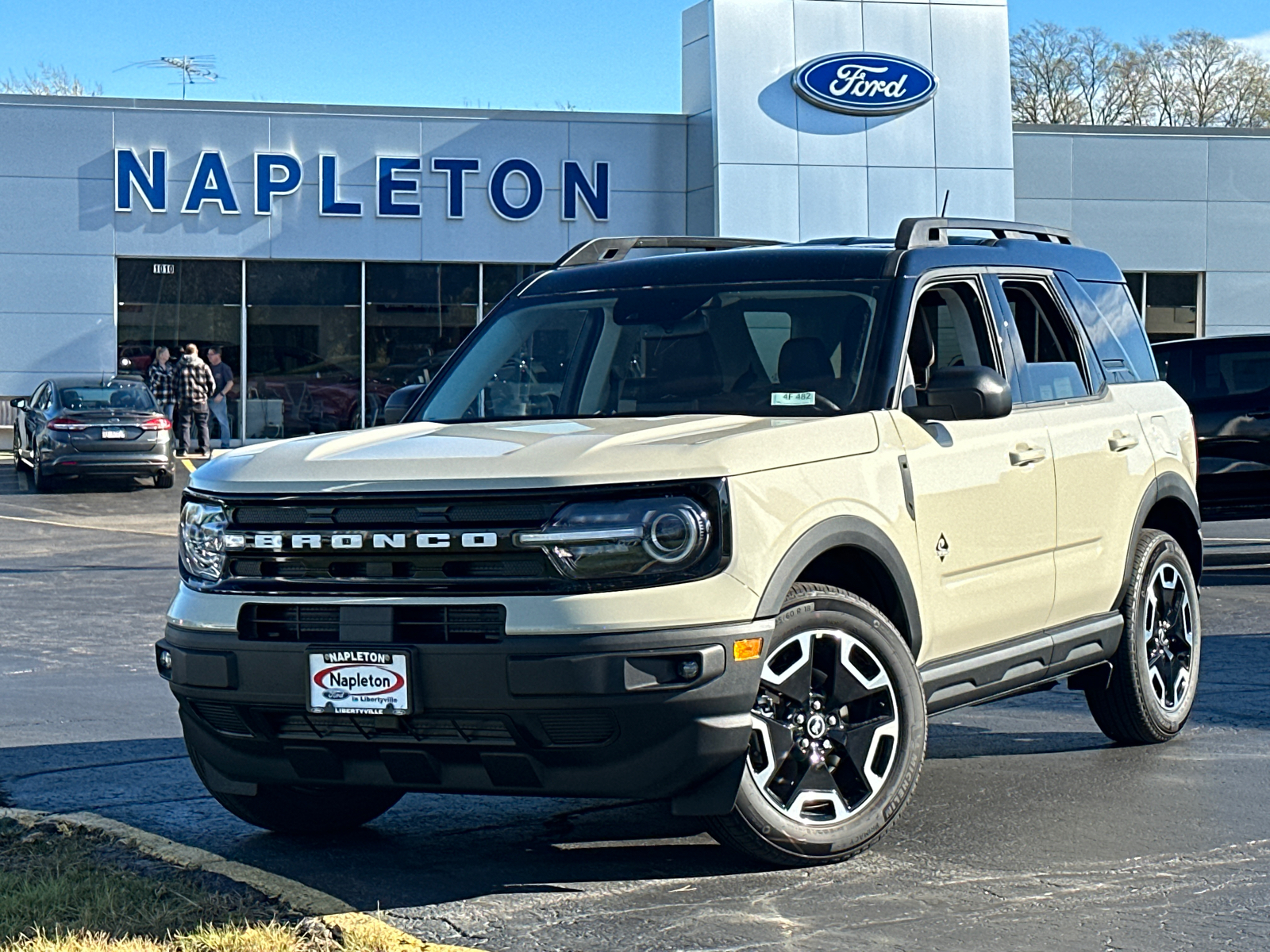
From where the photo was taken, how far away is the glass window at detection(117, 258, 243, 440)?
30578mm

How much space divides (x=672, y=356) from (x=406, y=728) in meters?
1.89

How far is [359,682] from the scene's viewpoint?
4.92m

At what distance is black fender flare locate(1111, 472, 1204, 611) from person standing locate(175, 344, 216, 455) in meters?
22.9

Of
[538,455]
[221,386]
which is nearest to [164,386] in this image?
[221,386]

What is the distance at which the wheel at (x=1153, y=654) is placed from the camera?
7.18 meters

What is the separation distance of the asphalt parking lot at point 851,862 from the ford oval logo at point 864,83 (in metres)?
22.8

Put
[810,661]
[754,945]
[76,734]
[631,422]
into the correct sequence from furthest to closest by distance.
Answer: [76,734], [631,422], [810,661], [754,945]

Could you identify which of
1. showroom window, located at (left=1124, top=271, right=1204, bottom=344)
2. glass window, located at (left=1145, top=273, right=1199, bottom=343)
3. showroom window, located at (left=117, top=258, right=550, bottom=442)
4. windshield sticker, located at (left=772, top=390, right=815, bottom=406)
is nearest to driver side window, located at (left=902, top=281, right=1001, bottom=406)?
windshield sticker, located at (left=772, top=390, right=815, bottom=406)

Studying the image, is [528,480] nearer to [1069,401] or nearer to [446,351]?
[1069,401]

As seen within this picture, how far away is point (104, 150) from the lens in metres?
30.2

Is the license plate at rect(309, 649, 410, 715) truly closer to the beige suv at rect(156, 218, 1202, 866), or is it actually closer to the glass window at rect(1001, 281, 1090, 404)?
the beige suv at rect(156, 218, 1202, 866)

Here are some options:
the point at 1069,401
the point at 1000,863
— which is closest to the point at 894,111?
the point at 1069,401

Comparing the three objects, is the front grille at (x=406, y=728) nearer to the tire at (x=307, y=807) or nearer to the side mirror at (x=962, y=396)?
the tire at (x=307, y=807)

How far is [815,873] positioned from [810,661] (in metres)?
0.64
